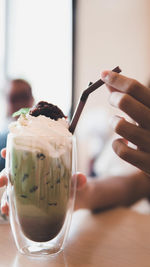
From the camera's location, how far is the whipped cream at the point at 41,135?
0.67 m

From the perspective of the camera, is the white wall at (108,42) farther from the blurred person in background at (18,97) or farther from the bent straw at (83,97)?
the bent straw at (83,97)

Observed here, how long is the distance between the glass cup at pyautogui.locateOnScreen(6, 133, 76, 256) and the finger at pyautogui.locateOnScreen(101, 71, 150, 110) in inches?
6.4

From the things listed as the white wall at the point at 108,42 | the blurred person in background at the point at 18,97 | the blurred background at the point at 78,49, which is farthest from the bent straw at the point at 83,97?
the white wall at the point at 108,42

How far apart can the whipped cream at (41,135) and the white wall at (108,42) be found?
319cm

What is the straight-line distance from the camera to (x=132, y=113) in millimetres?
676

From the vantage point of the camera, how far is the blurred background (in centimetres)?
373

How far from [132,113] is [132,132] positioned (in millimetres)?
46

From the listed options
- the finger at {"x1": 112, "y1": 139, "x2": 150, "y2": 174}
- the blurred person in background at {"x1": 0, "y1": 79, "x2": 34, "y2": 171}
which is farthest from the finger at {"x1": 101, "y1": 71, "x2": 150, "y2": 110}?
the blurred person in background at {"x1": 0, "y1": 79, "x2": 34, "y2": 171}

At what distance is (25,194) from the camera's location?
68 cm

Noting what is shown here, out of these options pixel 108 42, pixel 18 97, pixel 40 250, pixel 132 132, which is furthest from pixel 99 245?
pixel 108 42

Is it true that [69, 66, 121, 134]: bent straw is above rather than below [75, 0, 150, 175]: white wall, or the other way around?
above

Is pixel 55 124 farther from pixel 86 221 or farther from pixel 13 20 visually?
pixel 13 20

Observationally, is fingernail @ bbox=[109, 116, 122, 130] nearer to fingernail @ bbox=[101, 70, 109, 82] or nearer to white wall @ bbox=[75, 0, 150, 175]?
fingernail @ bbox=[101, 70, 109, 82]

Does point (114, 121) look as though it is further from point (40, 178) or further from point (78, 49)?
A: point (78, 49)
